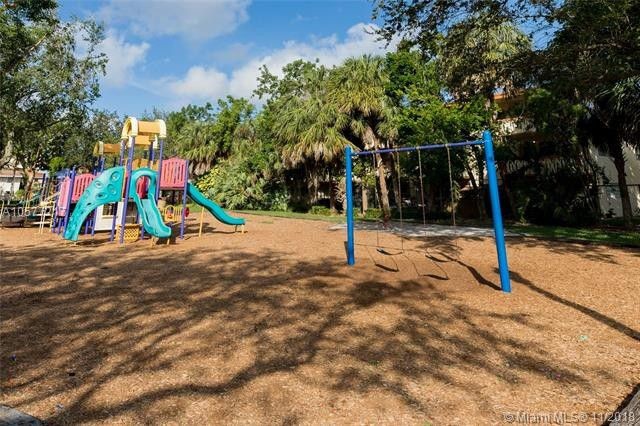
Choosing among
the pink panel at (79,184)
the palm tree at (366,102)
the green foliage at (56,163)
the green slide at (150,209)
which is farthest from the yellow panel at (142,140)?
the green foliage at (56,163)

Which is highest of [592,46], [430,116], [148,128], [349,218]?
[430,116]

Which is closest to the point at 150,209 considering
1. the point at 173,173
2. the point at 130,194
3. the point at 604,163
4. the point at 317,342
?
the point at 130,194

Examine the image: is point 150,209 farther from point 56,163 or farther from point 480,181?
point 56,163

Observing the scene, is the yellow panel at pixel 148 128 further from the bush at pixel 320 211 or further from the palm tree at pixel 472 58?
the bush at pixel 320 211

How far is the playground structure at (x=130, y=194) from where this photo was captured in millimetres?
11031

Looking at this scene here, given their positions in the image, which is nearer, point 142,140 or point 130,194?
point 130,194

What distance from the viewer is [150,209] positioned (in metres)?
11.6

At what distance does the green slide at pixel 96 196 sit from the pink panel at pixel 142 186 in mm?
960

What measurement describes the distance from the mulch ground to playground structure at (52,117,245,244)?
120 inches

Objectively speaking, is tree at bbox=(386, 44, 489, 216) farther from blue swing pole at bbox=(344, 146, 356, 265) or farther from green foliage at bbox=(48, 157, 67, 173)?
green foliage at bbox=(48, 157, 67, 173)

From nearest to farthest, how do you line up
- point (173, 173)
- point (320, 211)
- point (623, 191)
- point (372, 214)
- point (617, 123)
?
point (173, 173)
point (617, 123)
point (623, 191)
point (372, 214)
point (320, 211)

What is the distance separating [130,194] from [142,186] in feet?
3.53

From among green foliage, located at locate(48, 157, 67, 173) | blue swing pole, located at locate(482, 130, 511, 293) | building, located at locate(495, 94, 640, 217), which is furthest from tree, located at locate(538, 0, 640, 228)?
green foliage, located at locate(48, 157, 67, 173)

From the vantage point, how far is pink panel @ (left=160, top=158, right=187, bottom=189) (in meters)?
13.2
